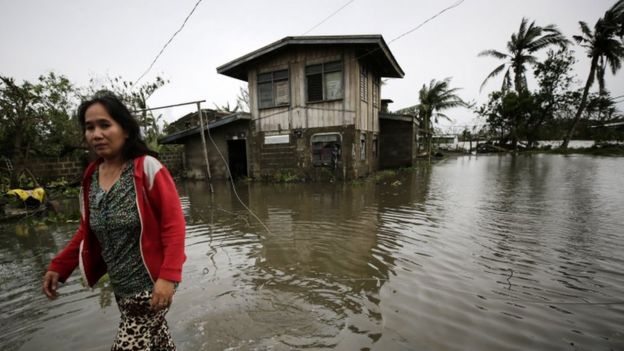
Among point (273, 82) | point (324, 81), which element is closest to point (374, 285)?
point (324, 81)

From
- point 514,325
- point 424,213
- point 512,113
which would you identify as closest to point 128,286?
point 514,325

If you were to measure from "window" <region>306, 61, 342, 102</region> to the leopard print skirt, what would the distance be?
11.5 meters

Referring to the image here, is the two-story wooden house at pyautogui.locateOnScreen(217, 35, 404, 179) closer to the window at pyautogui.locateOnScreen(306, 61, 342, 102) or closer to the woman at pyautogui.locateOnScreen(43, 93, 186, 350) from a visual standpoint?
the window at pyautogui.locateOnScreen(306, 61, 342, 102)

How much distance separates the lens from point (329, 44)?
11.7m

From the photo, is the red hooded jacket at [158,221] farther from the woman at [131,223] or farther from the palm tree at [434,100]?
the palm tree at [434,100]

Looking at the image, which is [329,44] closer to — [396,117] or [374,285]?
[396,117]

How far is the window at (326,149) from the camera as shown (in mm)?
12336

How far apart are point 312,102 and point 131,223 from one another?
1156 cm

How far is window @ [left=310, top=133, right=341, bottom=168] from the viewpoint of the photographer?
1234 cm

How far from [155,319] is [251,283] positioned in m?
2.00

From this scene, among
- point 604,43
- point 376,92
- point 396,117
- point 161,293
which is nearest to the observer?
point 161,293

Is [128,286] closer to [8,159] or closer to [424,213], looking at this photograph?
[424,213]

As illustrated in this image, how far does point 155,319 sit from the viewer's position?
1.59m

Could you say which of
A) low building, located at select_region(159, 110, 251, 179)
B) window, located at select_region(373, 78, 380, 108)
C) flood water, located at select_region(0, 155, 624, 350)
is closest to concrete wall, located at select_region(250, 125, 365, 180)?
low building, located at select_region(159, 110, 251, 179)
